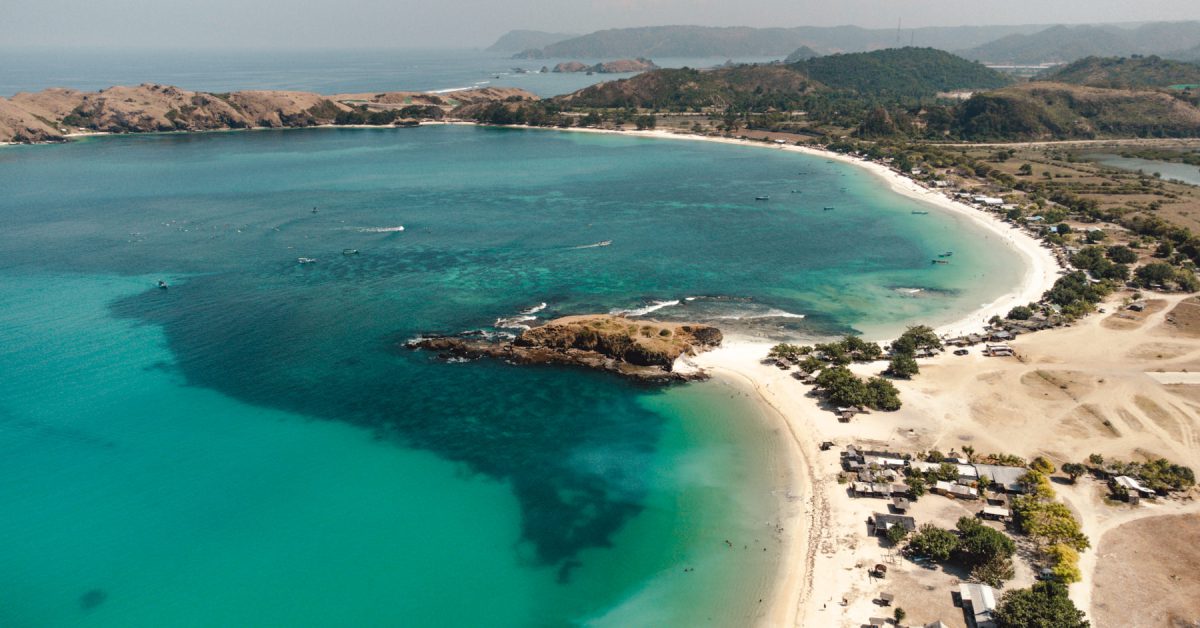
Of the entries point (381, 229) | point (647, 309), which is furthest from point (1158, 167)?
A: point (381, 229)

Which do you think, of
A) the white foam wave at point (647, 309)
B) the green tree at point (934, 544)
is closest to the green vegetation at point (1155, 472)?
the green tree at point (934, 544)

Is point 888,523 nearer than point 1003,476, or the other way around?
point 888,523

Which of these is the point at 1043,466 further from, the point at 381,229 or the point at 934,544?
the point at 381,229

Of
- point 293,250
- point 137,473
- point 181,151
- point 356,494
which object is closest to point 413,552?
point 356,494

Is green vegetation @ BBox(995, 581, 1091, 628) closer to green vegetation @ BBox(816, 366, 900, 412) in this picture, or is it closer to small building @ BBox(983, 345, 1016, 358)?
green vegetation @ BBox(816, 366, 900, 412)

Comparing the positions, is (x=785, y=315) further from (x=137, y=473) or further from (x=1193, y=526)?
(x=137, y=473)
